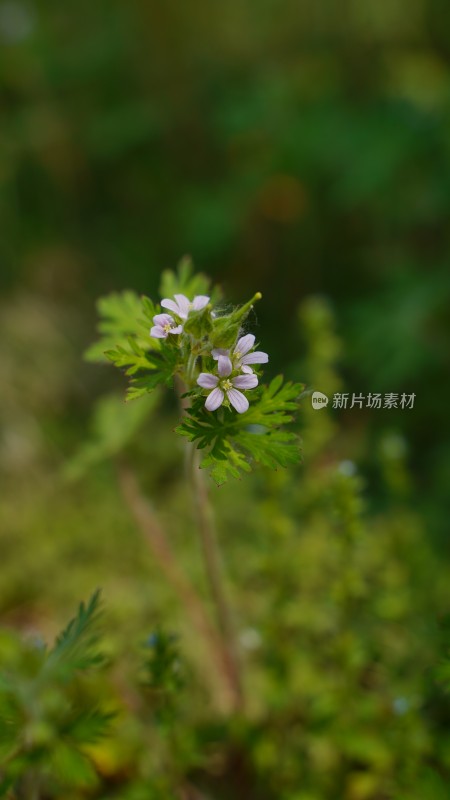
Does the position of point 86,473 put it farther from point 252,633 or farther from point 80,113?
point 80,113

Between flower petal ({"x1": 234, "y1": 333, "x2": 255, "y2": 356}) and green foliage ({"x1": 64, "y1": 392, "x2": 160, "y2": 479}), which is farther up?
green foliage ({"x1": 64, "y1": 392, "x2": 160, "y2": 479})

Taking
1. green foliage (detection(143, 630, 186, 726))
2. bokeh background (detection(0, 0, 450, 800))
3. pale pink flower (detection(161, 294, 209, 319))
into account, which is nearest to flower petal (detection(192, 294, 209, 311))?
pale pink flower (detection(161, 294, 209, 319))

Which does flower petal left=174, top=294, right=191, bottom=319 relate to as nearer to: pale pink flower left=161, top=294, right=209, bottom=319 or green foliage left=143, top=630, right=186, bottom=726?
pale pink flower left=161, top=294, right=209, bottom=319

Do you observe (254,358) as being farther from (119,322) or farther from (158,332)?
(119,322)

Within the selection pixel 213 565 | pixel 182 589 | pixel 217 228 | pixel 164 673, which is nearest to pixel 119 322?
pixel 213 565

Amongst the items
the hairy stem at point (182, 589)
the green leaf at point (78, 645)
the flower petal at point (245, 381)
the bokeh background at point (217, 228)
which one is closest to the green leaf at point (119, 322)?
the flower petal at point (245, 381)

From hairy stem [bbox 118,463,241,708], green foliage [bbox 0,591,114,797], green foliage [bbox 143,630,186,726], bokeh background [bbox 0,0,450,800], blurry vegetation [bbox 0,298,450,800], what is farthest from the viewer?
bokeh background [bbox 0,0,450,800]

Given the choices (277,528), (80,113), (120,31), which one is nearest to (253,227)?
(80,113)
